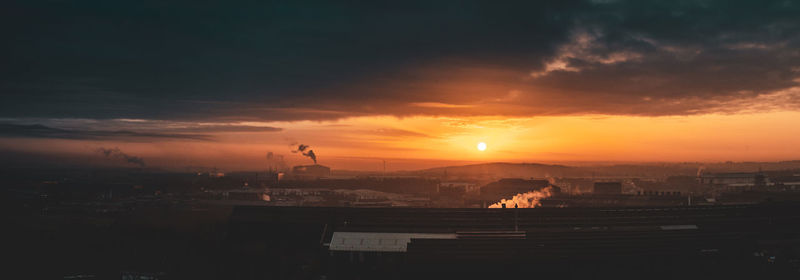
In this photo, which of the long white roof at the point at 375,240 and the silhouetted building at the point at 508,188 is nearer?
the long white roof at the point at 375,240

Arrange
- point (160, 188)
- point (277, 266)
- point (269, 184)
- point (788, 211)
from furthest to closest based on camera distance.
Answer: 1. point (269, 184)
2. point (160, 188)
3. point (788, 211)
4. point (277, 266)

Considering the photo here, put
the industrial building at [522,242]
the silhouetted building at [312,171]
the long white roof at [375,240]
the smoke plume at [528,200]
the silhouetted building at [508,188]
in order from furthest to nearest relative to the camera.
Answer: the silhouetted building at [312,171], the silhouetted building at [508,188], the smoke plume at [528,200], the long white roof at [375,240], the industrial building at [522,242]

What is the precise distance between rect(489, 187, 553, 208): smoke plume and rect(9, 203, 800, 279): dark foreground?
31.3 meters

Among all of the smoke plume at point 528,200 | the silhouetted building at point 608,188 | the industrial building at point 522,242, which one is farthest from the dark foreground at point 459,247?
the silhouetted building at point 608,188

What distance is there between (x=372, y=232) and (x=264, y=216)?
7.08 m

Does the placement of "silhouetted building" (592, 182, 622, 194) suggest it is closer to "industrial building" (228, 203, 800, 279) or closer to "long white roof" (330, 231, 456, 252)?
"industrial building" (228, 203, 800, 279)

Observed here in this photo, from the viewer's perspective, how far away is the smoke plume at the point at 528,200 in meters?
63.7

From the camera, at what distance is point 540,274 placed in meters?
22.9

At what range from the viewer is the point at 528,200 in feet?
239

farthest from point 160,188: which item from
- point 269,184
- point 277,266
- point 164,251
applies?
point 277,266

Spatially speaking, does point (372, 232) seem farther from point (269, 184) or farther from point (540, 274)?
point (269, 184)

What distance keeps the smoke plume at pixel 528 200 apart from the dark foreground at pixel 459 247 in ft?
103

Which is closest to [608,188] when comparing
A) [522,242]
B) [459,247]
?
[522,242]

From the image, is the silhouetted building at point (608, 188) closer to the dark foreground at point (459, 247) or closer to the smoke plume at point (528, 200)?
the smoke plume at point (528, 200)
